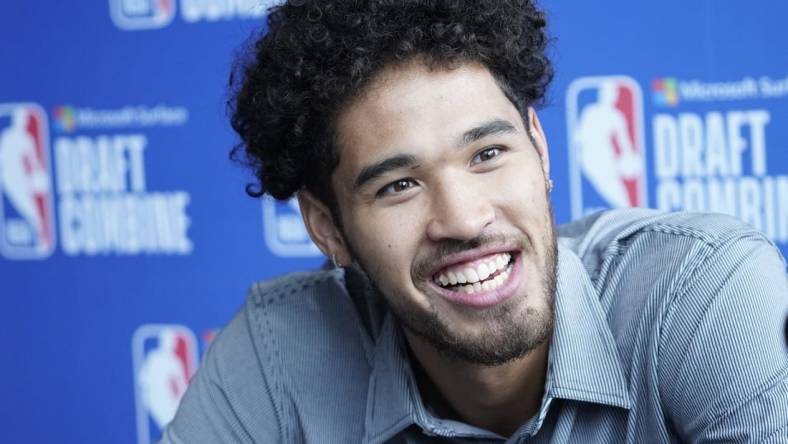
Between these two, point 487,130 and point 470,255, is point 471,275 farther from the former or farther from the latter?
point 487,130

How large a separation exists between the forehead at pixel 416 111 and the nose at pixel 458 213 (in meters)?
0.06

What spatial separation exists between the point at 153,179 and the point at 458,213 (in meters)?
1.65

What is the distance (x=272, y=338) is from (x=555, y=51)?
1006mm

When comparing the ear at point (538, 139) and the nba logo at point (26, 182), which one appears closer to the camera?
the ear at point (538, 139)

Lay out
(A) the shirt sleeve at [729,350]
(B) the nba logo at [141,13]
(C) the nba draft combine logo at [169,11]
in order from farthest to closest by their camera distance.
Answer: (B) the nba logo at [141,13], (C) the nba draft combine logo at [169,11], (A) the shirt sleeve at [729,350]

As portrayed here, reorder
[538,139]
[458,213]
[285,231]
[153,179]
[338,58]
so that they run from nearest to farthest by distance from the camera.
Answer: [458,213] → [338,58] → [538,139] → [285,231] → [153,179]

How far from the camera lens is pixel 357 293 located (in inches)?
67.2

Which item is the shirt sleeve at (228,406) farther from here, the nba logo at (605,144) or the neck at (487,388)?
the nba logo at (605,144)

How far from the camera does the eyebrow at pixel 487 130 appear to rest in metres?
1.40

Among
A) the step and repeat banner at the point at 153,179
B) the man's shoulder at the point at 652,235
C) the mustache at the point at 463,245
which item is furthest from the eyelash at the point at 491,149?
the step and repeat banner at the point at 153,179

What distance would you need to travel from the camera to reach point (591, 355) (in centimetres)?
140

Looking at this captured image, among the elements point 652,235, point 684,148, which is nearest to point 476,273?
point 652,235

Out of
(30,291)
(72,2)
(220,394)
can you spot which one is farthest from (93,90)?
(220,394)

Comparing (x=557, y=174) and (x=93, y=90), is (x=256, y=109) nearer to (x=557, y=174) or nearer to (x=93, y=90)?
(x=557, y=174)
